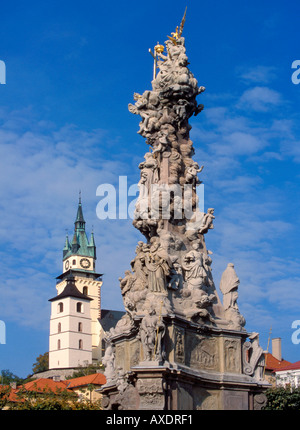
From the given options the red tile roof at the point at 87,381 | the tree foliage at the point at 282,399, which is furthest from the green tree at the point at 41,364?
the tree foliage at the point at 282,399

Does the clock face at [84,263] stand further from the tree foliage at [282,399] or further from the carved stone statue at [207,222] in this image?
the carved stone statue at [207,222]

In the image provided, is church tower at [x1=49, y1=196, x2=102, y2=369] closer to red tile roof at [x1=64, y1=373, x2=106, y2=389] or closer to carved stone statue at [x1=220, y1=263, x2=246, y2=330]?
red tile roof at [x1=64, y1=373, x2=106, y2=389]

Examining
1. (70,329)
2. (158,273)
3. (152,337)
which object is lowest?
(152,337)

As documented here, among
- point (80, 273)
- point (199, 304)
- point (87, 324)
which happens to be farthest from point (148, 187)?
point (80, 273)

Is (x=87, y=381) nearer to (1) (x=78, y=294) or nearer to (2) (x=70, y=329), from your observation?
(2) (x=70, y=329)

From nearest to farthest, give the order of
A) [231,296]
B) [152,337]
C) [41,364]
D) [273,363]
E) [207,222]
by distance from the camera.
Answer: [152,337], [231,296], [207,222], [273,363], [41,364]

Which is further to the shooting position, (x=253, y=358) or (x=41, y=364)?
(x=41, y=364)

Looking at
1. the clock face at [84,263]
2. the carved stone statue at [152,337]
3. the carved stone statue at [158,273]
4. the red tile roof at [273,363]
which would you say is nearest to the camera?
the carved stone statue at [152,337]

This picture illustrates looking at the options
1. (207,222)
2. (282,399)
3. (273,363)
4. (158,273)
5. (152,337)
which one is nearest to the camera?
(152,337)

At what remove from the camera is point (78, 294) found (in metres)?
107

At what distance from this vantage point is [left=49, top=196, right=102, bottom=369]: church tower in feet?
341

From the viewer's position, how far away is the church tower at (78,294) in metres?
104

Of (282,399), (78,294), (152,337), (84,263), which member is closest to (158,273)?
(152,337)
